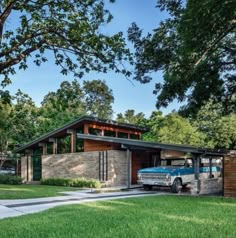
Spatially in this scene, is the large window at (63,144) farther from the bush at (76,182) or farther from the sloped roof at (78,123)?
the bush at (76,182)

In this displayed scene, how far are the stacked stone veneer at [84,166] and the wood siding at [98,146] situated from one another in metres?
0.31

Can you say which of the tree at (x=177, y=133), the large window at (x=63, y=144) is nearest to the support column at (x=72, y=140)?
the large window at (x=63, y=144)

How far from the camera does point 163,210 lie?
10.4 metres

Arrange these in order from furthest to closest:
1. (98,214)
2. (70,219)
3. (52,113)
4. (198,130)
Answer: (198,130), (52,113), (98,214), (70,219)

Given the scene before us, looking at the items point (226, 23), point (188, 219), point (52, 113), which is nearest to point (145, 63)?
point (226, 23)

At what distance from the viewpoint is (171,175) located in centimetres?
1878

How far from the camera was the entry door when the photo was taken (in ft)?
98.3

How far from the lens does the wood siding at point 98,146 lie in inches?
958

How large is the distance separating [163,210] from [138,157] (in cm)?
1555

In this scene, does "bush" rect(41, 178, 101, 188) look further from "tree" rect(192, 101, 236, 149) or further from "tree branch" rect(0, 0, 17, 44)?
"tree" rect(192, 101, 236, 149)

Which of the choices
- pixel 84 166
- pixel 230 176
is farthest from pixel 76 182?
pixel 230 176

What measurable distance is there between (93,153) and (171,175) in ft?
25.3

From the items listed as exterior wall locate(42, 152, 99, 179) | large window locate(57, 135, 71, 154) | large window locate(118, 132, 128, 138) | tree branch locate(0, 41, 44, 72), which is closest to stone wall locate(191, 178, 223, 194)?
exterior wall locate(42, 152, 99, 179)

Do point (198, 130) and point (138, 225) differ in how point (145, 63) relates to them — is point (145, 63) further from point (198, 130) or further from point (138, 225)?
point (198, 130)
